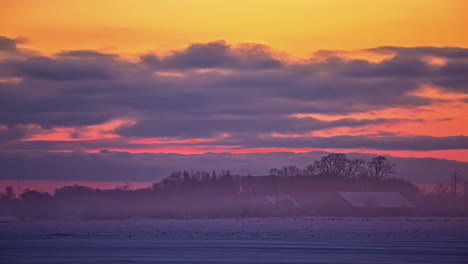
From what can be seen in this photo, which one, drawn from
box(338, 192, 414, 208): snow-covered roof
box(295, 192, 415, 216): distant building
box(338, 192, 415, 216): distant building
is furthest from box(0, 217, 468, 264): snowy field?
box(338, 192, 414, 208): snow-covered roof

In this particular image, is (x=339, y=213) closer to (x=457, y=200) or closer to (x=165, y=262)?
(x=457, y=200)

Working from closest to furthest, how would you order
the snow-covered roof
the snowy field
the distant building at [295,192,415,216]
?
1. the snowy field
2. the distant building at [295,192,415,216]
3. the snow-covered roof

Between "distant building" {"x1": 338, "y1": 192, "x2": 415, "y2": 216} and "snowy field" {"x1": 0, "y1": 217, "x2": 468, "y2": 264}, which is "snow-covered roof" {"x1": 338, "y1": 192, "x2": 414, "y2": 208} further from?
"snowy field" {"x1": 0, "y1": 217, "x2": 468, "y2": 264}

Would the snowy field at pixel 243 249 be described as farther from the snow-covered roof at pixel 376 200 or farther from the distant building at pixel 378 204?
the snow-covered roof at pixel 376 200

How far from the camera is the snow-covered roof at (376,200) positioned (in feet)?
358

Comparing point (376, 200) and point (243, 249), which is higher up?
point (376, 200)

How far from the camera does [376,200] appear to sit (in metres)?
111

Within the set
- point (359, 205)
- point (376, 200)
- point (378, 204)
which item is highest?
point (376, 200)

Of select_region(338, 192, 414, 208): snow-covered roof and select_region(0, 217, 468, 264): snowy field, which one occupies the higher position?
select_region(338, 192, 414, 208): snow-covered roof

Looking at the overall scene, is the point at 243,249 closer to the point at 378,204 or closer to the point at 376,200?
the point at 378,204

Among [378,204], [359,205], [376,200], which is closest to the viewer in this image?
[359,205]

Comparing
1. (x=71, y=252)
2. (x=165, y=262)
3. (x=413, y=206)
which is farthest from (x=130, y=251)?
(x=413, y=206)

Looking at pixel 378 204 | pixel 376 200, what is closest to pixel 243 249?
pixel 378 204

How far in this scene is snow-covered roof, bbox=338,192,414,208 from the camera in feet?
358
